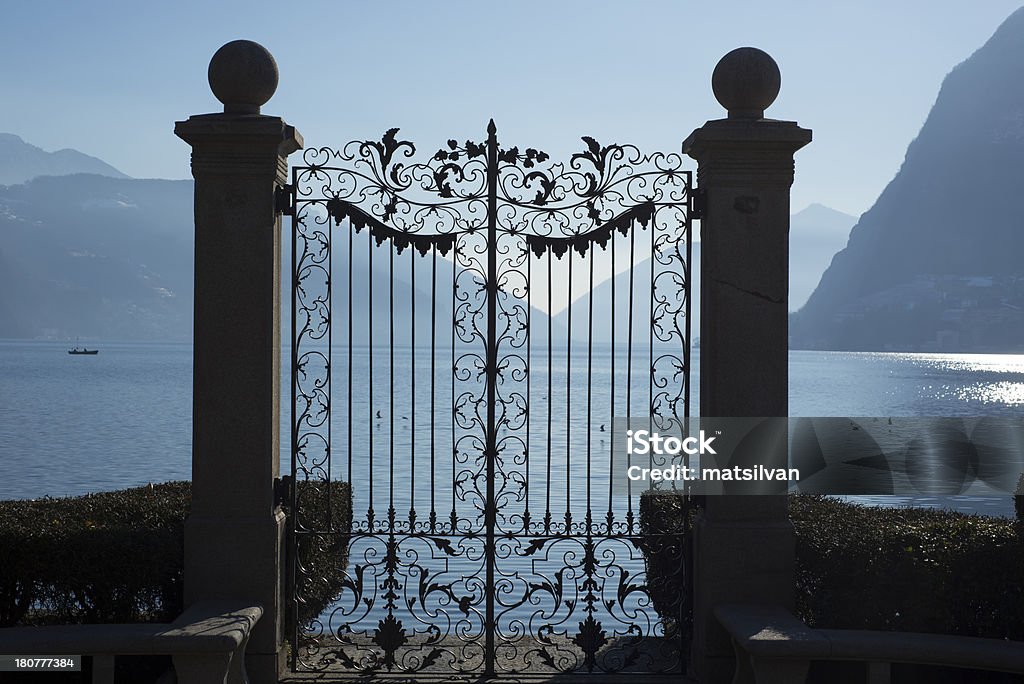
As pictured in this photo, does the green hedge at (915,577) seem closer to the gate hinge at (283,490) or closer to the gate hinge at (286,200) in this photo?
the gate hinge at (283,490)

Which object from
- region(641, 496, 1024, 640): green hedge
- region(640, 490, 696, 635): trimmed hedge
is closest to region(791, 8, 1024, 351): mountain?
region(640, 490, 696, 635): trimmed hedge

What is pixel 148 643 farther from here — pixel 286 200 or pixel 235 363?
pixel 286 200

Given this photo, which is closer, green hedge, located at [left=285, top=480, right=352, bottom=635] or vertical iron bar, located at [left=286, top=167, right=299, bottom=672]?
vertical iron bar, located at [left=286, top=167, right=299, bottom=672]

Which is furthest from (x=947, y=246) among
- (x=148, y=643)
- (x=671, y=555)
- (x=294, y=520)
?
(x=148, y=643)

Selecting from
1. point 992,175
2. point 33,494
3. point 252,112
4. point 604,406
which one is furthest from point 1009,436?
point 992,175

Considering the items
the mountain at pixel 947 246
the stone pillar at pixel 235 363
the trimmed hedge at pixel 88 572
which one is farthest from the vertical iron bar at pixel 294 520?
the mountain at pixel 947 246

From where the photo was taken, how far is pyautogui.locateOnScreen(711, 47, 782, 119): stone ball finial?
6816 mm

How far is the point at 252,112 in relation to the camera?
22.3 feet

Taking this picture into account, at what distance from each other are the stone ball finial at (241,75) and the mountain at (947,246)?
17531 cm

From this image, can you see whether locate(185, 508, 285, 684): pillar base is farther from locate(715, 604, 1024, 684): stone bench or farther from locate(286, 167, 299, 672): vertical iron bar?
locate(715, 604, 1024, 684): stone bench

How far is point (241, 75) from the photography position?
668cm

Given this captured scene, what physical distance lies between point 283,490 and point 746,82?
4.03 metres

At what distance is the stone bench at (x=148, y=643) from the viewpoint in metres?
5.78

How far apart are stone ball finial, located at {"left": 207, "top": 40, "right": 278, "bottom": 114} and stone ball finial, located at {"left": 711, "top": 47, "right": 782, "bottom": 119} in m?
2.92
